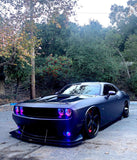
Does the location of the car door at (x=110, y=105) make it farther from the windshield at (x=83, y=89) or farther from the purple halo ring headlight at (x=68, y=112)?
the purple halo ring headlight at (x=68, y=112)

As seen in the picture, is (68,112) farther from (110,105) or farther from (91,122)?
(110,105)

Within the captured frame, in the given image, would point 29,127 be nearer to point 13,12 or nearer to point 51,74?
point 13,12

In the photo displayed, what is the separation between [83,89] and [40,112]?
1.89 metres

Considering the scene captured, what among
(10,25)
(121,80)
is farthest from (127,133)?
(121,80)

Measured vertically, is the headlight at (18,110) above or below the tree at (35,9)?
below

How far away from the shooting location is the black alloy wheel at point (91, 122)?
439cm

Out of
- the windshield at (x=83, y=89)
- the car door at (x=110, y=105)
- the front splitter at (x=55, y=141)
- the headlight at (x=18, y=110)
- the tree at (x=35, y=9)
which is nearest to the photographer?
the front splitter at (x=55, y=141)

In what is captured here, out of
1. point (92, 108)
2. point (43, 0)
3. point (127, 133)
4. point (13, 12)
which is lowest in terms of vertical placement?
point (127, 133)

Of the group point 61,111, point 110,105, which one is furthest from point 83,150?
point 110,105

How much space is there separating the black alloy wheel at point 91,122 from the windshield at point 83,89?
835mm

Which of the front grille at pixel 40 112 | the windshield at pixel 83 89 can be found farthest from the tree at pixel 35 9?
the front grille at pixel 40 112

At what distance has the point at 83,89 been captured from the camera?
574 cm

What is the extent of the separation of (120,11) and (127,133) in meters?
28.8

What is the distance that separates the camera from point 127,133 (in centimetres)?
500
